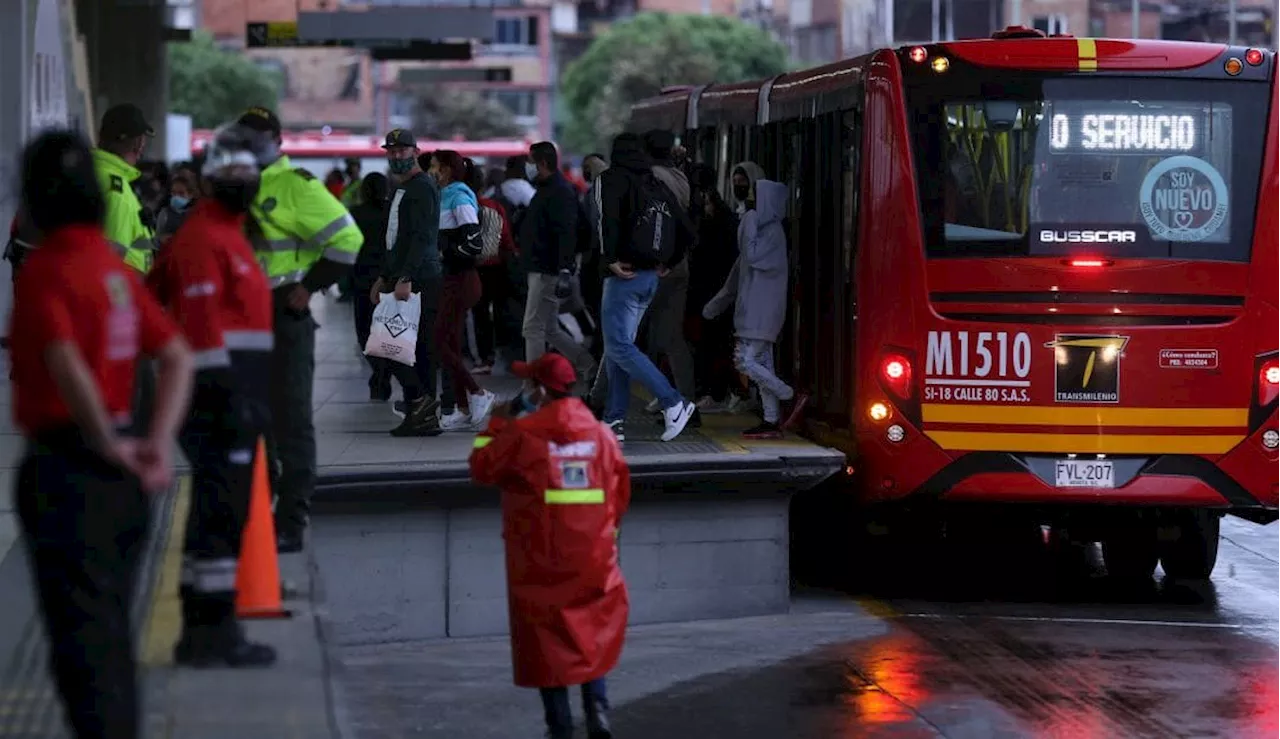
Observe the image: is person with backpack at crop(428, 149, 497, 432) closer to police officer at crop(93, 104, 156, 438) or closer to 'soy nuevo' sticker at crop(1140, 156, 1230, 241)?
police officer at crop(93, 104, 156, 438)

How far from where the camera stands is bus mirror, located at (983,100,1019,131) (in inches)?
478

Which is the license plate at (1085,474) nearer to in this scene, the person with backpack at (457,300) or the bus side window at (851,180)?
the bus side window at (851,180)

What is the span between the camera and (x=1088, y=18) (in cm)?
9662

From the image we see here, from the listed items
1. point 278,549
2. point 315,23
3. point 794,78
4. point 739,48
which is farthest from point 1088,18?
point 278,549

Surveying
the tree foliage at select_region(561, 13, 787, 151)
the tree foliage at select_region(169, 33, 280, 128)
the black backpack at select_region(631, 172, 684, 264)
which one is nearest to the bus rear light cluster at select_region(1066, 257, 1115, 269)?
the black backpack at select_region(631, 172, 684, 264)

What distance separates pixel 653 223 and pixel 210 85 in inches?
3562

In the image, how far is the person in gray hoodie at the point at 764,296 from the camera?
1341 centimetres

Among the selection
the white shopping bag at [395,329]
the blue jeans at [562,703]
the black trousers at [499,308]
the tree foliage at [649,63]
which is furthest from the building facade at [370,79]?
the blue jeans at [562,703]

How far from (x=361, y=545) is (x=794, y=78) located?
4.87m

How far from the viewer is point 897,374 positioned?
1216 cm

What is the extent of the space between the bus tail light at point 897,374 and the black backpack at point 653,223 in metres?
1.58

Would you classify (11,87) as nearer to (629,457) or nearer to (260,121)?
(629,457)

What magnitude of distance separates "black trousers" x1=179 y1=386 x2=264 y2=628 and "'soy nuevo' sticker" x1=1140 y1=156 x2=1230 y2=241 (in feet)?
20.1

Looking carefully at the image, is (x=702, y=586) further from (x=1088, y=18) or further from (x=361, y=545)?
(x=1088, y=18)
